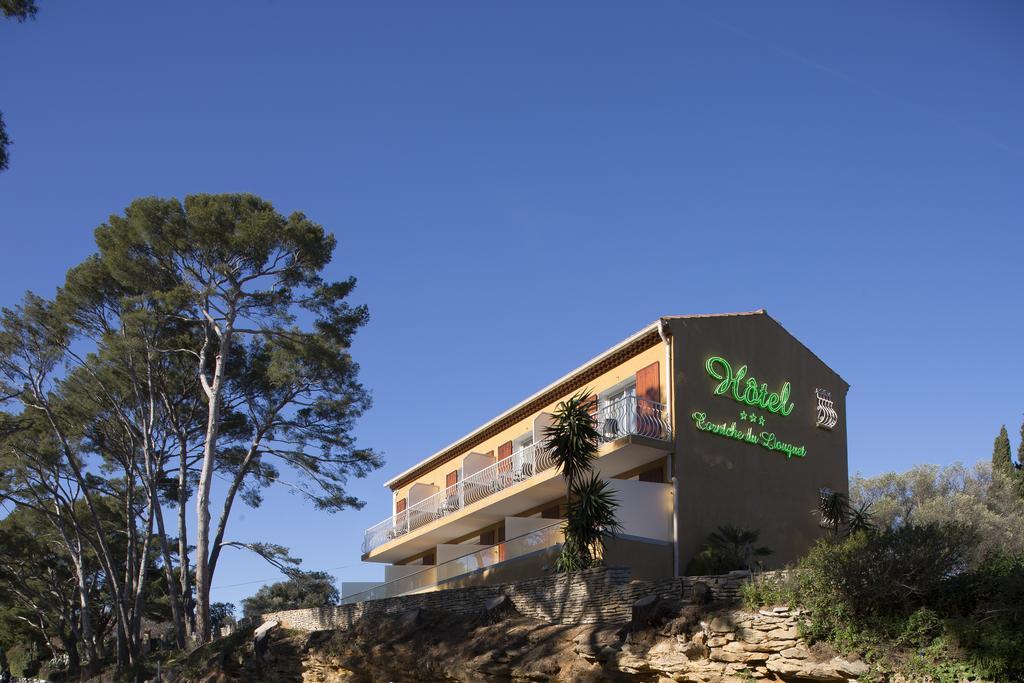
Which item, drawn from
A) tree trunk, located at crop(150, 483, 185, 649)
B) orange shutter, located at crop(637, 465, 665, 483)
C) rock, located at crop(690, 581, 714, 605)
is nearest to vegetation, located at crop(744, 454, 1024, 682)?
rock, located at crop(690, 581, 714, 605)

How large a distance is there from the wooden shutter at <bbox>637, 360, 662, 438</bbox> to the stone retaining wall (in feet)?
16.7

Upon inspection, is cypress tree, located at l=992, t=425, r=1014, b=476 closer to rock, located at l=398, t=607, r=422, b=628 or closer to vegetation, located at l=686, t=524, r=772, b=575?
vegetation, located at l=686, t=524, r=772, b=575

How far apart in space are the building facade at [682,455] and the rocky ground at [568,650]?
3.56 metres

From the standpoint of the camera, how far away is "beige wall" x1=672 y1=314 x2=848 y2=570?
2373 centimetres

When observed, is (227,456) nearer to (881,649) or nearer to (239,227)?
(239,227)

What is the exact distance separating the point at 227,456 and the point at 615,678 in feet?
75.4

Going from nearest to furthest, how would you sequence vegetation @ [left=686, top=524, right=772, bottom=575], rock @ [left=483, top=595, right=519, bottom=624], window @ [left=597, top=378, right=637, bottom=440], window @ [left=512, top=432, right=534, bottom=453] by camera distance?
rock @ [left=483, top=595, right=519, bottom=624] < vegetation @ [left=686, top=524, right=772, bottom=575] < window @ [left=597, top=378, right=637, bottom=440] < window @ [left=512, top=432, right=534, bottom=453]

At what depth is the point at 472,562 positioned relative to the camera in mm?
26656

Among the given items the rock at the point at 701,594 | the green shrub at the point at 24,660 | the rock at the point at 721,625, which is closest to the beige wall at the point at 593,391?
the rock at the point at 701,594

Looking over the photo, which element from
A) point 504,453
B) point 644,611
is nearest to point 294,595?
point 504,453

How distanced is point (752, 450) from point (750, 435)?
38 cm

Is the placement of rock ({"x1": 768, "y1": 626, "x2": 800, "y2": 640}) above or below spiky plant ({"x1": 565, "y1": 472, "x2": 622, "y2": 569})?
below

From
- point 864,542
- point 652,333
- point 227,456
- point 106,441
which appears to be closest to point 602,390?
point 652,333

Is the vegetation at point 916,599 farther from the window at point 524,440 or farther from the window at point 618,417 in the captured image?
the window at point 524,440
